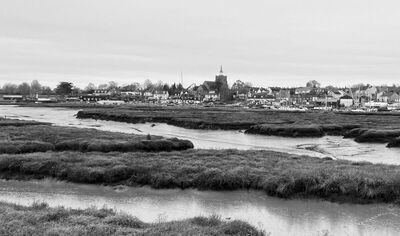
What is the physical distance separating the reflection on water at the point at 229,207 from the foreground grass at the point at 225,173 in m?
0.75

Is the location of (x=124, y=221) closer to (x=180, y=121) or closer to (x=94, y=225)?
(x=94, y=225)

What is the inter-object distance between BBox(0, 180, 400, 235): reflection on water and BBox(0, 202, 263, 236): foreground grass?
206cm

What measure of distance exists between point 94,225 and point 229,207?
6.86 metres

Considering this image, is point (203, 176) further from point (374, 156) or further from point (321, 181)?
point (374, 156)

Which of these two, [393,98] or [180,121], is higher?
[393,98]

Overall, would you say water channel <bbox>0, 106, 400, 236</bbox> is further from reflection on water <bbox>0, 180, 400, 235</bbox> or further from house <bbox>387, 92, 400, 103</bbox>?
house <bbox>387, 92, 400, 103</bbox>

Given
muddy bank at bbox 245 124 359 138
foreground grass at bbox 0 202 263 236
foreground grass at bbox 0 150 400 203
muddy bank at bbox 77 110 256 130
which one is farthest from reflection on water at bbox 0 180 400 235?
muddy bank at bbox 77 110 256 130

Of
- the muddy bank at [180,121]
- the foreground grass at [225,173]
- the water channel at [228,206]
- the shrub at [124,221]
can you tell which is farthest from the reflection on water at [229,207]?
the muddy bank at [180,121]

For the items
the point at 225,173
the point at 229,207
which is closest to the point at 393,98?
the point at 225,173

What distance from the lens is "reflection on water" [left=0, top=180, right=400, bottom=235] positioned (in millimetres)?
15383

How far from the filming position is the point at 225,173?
21688mm

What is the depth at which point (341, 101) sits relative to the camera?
6850 inches

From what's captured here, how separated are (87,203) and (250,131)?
39.1m

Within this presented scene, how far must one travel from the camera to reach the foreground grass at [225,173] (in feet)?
62.2
